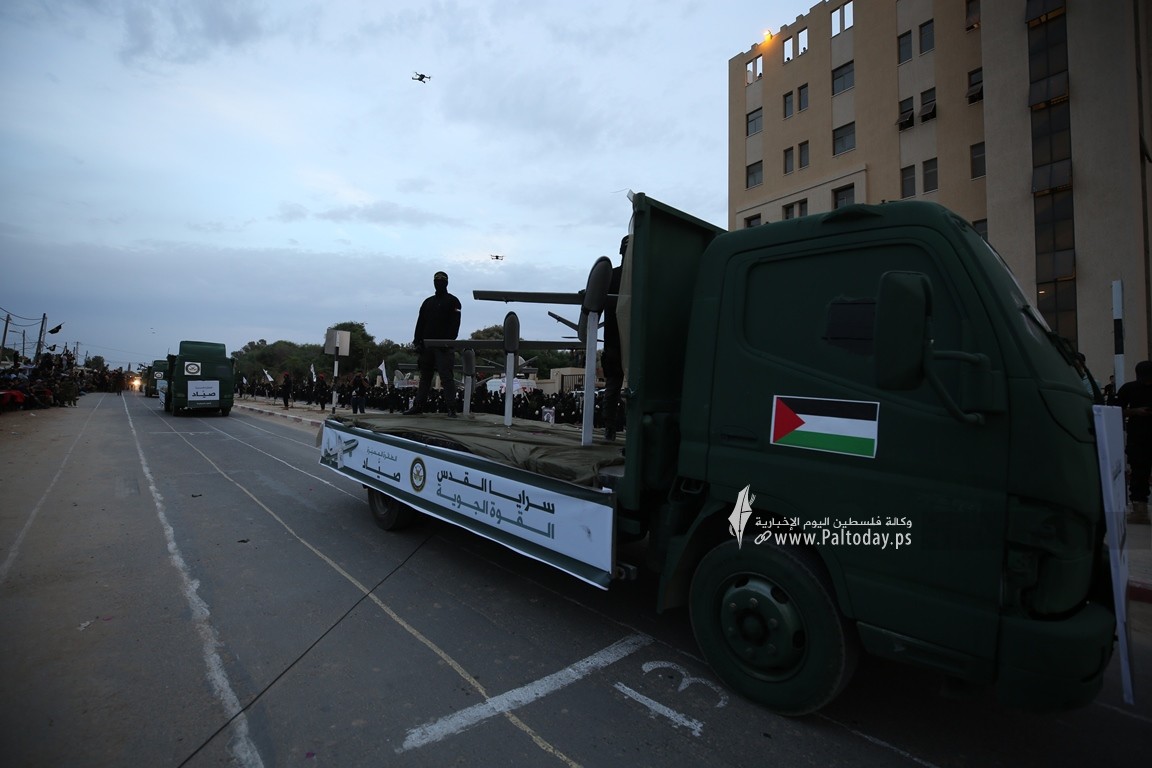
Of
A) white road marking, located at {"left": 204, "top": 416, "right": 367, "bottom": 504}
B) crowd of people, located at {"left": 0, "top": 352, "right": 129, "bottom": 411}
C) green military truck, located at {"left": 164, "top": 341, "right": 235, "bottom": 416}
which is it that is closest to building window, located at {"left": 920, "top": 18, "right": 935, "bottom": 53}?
white road marking, located at {"left": 204, "top": 416, "right": 367, "bottom": 504}

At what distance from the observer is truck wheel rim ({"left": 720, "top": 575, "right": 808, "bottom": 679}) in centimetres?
263

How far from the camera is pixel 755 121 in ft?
95.8

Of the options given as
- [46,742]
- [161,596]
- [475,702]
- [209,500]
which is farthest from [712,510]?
[209,500]

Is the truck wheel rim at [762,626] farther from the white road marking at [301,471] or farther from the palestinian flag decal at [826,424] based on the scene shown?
the white road marking at [301,471]

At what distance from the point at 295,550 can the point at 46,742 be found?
2836 mm

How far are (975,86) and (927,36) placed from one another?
3.16 m

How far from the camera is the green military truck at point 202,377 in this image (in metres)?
20.3

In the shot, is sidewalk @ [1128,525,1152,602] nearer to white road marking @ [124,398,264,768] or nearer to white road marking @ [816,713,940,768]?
white road marking @ [816,713,940,768]

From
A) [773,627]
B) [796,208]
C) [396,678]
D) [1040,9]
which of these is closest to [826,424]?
[773,627]

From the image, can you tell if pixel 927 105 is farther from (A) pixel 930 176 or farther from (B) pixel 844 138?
(B) pixel 844 138

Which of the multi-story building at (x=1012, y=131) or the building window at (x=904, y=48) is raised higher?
the building window at (x=904, y=48)

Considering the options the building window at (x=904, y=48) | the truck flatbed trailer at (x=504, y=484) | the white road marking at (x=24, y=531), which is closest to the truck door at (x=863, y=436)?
the truck flatbed trailer at (x=504, y=484)

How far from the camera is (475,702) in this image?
281 cm

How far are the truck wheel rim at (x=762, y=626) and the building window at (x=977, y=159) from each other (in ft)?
81.9
